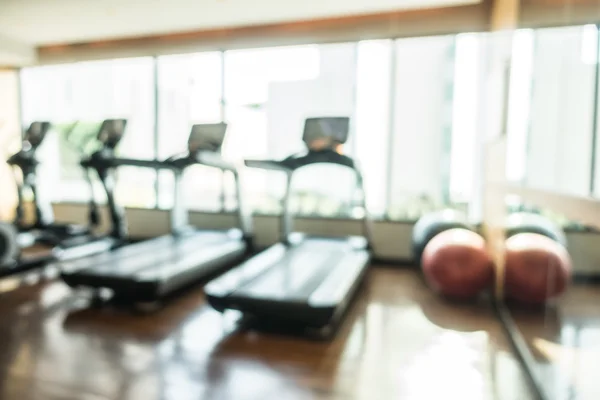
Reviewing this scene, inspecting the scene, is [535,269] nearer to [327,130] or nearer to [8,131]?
[327,130]

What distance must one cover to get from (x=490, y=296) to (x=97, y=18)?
4.63 metres

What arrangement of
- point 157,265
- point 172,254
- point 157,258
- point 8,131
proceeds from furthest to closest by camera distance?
1. point 8,131
2. point 172,254
3. point 157,258
4. point 157,265

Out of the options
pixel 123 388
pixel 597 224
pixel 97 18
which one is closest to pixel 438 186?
pixel 597 224

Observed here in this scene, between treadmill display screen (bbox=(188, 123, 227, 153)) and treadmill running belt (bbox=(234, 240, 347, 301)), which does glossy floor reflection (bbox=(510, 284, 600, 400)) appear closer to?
treadmill running belt (bbox=(234, 240, 347, 301))

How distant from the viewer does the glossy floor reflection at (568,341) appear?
1.89 meters

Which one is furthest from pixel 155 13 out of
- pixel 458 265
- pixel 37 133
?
pixel 458 265

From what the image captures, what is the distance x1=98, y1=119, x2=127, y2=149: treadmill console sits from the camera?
4.23m

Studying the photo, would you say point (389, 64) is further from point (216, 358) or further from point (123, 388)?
point (123, 388)

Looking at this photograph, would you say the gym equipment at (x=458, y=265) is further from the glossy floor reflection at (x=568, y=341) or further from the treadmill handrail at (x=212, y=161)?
the treadmill handrail at (x=212, y=161)

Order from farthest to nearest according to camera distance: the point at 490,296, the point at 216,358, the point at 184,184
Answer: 1. the point at 184,184
2. the point at 490,296
3. the point at 216,358

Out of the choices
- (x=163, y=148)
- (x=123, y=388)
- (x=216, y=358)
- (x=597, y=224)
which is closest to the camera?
(x=597, y=224)

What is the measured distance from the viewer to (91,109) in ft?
18.4

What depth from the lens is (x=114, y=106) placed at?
5.45 meters

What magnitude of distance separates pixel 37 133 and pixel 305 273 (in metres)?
3.74
